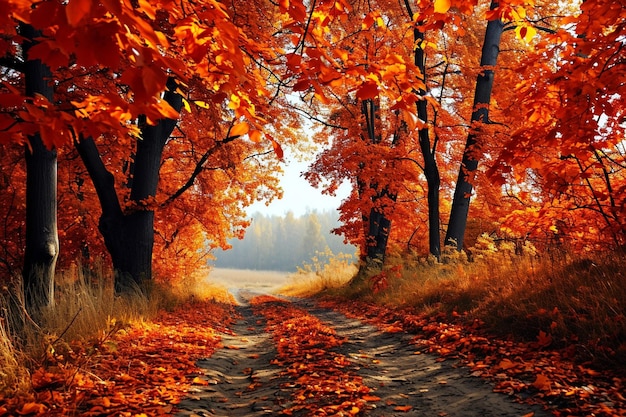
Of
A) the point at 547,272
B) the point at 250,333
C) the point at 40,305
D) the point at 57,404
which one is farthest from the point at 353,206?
the point at 57,404

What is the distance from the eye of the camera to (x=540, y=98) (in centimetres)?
522

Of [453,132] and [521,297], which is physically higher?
[453,132]

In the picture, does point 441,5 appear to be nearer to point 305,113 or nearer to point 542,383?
point 542,383

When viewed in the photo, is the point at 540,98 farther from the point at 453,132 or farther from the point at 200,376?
the point at 453,132

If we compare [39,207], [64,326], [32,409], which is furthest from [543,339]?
[39,207]

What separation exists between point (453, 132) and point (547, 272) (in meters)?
8.27

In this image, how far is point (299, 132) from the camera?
16.6 m

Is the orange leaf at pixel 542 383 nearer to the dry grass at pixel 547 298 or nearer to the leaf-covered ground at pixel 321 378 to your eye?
the leaf-covered ground at pixel 321 378

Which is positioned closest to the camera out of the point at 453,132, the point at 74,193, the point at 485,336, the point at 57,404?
the point at 57,404

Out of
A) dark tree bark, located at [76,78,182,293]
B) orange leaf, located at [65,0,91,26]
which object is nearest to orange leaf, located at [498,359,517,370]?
orange leaf, located at [65,0,91,26]

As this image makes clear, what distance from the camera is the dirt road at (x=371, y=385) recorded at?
3193mm

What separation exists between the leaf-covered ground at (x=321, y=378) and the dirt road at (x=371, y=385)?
12mm

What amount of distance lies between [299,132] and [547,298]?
42.7ft

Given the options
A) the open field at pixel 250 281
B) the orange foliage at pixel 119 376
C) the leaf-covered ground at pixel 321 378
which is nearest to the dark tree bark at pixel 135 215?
the leaf-covered ground at pixel 321 378
